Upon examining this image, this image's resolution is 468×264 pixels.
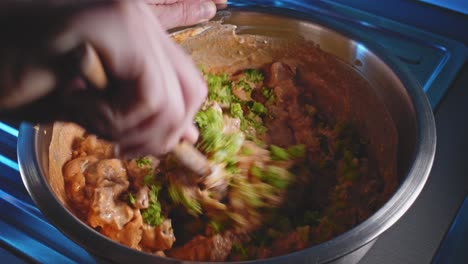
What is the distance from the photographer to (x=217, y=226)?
1194mm

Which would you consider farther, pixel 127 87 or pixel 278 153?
pixel 278 153

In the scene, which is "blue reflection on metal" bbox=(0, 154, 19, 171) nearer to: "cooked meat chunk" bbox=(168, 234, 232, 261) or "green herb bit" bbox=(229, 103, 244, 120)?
"cooked meat chunk" bbox=(168, 234, 232, 261)

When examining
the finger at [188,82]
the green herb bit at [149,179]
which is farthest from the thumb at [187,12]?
the finger at [188,82]

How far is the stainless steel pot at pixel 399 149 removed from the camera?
34.8 inches

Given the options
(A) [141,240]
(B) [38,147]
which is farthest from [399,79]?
(B) [38,147]

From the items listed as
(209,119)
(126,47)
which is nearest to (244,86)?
(209,119)

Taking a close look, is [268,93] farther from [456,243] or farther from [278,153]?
[456,243]

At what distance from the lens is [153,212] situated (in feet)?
4.02

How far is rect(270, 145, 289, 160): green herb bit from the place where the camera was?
1313 millimetres

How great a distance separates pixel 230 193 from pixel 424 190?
0.50 m

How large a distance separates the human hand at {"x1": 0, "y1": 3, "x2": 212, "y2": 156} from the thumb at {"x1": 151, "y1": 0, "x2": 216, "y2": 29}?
2.22 ft

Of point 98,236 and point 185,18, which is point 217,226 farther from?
point 185,18

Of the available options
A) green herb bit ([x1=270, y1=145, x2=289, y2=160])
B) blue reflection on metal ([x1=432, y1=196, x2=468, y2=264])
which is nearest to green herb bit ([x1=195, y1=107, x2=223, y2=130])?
green herb bit ([x1=270, y1=145, x2=289, y2=160])

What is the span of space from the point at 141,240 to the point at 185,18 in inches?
23.5
